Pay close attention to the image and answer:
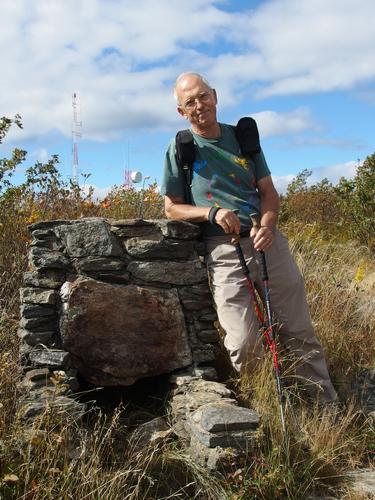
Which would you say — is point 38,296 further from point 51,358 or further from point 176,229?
point 176,229

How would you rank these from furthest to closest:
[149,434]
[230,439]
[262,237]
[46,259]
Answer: [262,237] → [46,259] → [149,434] → [230,439]

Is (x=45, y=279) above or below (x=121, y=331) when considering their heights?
above

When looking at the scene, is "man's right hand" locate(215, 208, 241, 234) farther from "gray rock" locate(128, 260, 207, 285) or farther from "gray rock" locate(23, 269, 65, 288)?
"gray rock" locate(23, 269, 65, 288)

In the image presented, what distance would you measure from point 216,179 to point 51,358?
183 cm

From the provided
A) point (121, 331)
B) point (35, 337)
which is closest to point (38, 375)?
point (35, 337)

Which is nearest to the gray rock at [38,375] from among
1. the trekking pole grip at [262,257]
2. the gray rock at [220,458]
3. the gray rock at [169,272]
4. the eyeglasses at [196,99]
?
the gray rock at [169,272]

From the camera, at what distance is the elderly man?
4629 millimetres

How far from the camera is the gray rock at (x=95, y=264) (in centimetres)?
445

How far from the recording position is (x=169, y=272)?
4668mm

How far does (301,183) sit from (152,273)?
372 inches

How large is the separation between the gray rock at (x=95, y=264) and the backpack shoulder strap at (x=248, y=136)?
4.52 feet

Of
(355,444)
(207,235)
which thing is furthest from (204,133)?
(355,444)

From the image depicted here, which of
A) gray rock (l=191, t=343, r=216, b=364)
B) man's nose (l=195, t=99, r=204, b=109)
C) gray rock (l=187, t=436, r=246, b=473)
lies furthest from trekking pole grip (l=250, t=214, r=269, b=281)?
gray rock (l=187, t=436, r=246, b=473)

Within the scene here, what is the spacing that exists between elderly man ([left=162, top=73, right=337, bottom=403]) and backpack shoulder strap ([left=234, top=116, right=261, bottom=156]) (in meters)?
0.05
